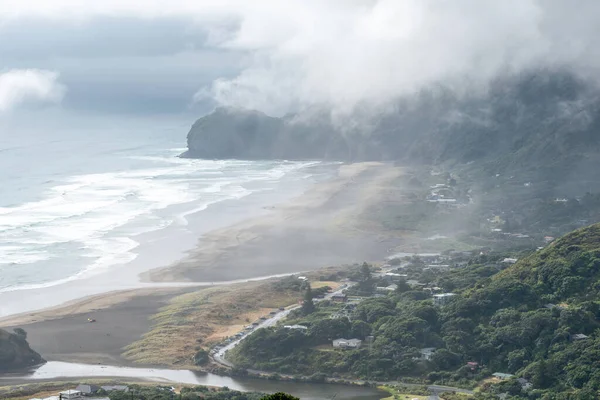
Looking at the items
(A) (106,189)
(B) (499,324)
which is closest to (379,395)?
(B) (499,324)

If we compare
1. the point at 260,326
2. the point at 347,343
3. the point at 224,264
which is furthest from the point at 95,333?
the point at 224,264

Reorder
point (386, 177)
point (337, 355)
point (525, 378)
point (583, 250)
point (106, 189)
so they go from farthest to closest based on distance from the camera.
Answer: point (386, 177)
point (106, 189)
point (583, 250)
point (337, 355)
point (525, 378)

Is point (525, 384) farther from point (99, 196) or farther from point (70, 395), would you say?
→ point (99, 196)

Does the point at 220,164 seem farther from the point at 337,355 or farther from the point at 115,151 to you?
the point at 337,355

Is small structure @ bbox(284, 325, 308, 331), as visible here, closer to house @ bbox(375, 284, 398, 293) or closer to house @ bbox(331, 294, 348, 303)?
house @ bbox(331, 294, 348, 303)

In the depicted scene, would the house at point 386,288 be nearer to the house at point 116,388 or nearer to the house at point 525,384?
the house at point 525,384

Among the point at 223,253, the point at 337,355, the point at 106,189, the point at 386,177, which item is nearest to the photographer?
the point at 337,355

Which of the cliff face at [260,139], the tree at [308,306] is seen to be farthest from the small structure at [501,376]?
the cliff face at [260,139]
